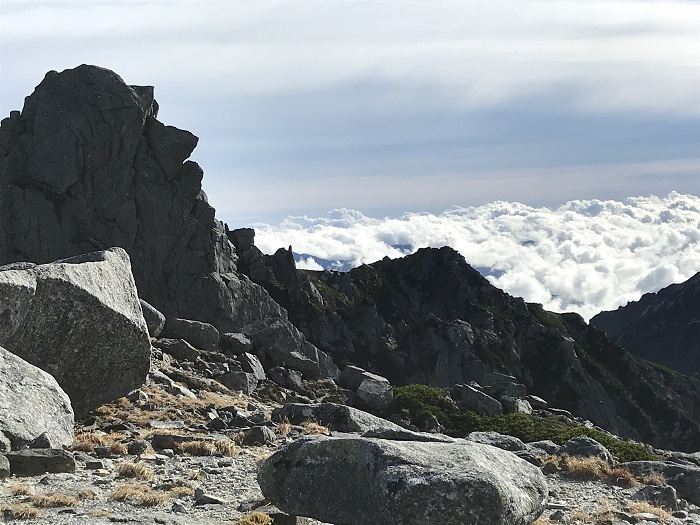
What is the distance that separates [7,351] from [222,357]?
22.1 m

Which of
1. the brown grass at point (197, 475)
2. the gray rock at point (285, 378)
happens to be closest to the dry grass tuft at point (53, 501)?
the brown grass at point (197, 475)

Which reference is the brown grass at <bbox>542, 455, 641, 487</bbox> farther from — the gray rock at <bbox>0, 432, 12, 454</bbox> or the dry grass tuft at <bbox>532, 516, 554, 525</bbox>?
the gray rock at <bbox>0, 432, 12, 454</bbox>

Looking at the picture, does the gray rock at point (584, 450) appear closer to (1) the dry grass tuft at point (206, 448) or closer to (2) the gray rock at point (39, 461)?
(1) the dry grass tuft at point (206, 448)

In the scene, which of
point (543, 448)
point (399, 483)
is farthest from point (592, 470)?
point (399, 483)

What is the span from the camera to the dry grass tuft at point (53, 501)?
45.5 feet

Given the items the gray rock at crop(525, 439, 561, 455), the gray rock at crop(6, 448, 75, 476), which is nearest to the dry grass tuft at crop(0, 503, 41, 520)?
the gray rock at crop(6, 448, 75, 476)

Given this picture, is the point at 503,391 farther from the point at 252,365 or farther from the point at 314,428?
the point at 314,428

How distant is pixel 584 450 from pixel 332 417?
981 centimetres

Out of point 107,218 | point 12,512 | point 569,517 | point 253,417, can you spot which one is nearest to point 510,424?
point 253,417

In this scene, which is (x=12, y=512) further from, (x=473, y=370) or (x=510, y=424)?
(x=473, y=370)

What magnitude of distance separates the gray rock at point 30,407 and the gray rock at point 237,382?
17.6 meters

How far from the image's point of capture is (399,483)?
11.9m

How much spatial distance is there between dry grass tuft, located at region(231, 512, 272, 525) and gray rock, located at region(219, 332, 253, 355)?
3087cm

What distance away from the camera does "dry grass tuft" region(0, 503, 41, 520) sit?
42.4 ft
